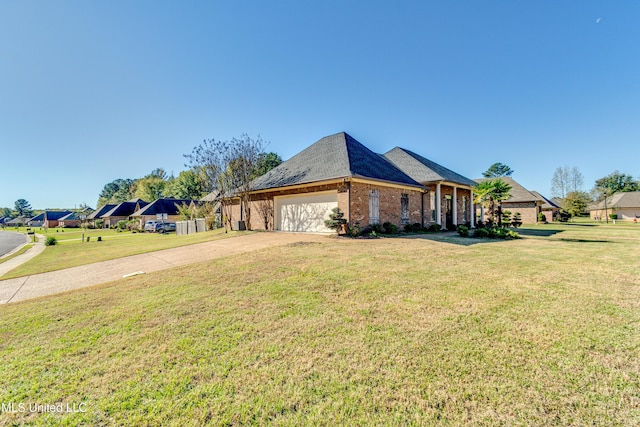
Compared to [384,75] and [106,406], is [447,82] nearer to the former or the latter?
[384,75]

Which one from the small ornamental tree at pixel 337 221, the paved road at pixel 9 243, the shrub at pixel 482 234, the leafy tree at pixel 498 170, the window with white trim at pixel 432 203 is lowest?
the paved road at pixel 9 243

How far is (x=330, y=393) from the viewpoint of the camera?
2273 millimetres

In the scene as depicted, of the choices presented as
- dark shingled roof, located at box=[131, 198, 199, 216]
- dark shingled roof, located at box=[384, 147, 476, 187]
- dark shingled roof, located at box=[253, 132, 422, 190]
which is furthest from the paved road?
dark shingled roof, located at box=[384, 147, 476, 187]

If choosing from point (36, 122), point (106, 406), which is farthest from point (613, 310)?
point (36, 122)

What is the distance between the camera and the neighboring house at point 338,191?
1323cm

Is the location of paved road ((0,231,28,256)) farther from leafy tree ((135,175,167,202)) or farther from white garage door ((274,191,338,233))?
leafy tree ((135,175,167,202))

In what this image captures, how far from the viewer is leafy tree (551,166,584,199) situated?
48.9m

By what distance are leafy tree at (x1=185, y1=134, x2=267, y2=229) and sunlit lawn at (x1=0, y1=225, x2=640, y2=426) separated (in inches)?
535

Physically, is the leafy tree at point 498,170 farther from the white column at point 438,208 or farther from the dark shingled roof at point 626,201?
the white column at point 438,208

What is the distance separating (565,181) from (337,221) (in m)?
60.9

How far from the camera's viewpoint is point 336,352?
9.59 feet

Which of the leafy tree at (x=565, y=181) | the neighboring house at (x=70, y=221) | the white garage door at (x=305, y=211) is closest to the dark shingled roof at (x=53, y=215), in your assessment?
the neighboring house at (x=70, y=221)

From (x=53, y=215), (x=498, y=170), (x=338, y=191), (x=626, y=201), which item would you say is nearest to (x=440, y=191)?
(x=338, y=191)

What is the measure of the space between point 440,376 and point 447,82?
57.2ft
